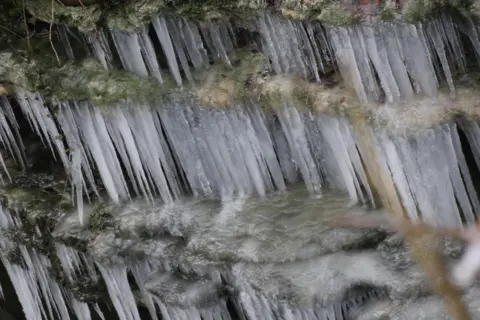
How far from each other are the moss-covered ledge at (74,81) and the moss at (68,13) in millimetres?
327

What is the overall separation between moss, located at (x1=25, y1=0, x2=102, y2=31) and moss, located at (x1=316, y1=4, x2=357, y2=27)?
177 centimetres

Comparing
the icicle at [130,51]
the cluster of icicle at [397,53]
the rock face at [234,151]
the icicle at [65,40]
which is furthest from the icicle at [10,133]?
the cluster of icicle at [397,53]

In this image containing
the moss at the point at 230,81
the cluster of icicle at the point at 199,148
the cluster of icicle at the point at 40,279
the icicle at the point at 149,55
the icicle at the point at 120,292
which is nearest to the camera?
the cluster of icicle at the point at 199,148

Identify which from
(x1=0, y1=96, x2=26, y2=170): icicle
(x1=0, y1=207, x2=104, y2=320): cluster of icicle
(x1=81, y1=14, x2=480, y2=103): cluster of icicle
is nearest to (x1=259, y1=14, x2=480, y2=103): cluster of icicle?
(x1=81, y1=14, x2=480, y2=103): cluster of icicle

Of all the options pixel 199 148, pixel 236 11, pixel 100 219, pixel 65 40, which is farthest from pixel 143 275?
pixel 236 11

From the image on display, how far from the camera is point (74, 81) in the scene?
16.0 ft

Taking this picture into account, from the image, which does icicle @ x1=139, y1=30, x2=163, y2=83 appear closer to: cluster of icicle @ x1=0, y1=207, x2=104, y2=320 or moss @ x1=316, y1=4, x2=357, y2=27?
moss @ x1=316, y1=4, x2=357, y2=27

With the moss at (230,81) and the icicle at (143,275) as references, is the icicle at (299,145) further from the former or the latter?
the icicle at (143,275)

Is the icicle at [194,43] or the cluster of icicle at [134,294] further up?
the icicle at [194,43]

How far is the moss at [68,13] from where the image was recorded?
4.57m

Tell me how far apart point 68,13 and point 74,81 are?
52cm

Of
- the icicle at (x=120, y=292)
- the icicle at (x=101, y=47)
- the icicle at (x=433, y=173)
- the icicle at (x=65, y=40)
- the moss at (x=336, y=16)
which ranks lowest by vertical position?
the icicle at (x=120, y=292)

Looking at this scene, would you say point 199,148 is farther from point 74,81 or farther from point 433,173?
point 433,173

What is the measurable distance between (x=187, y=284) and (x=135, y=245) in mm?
566
